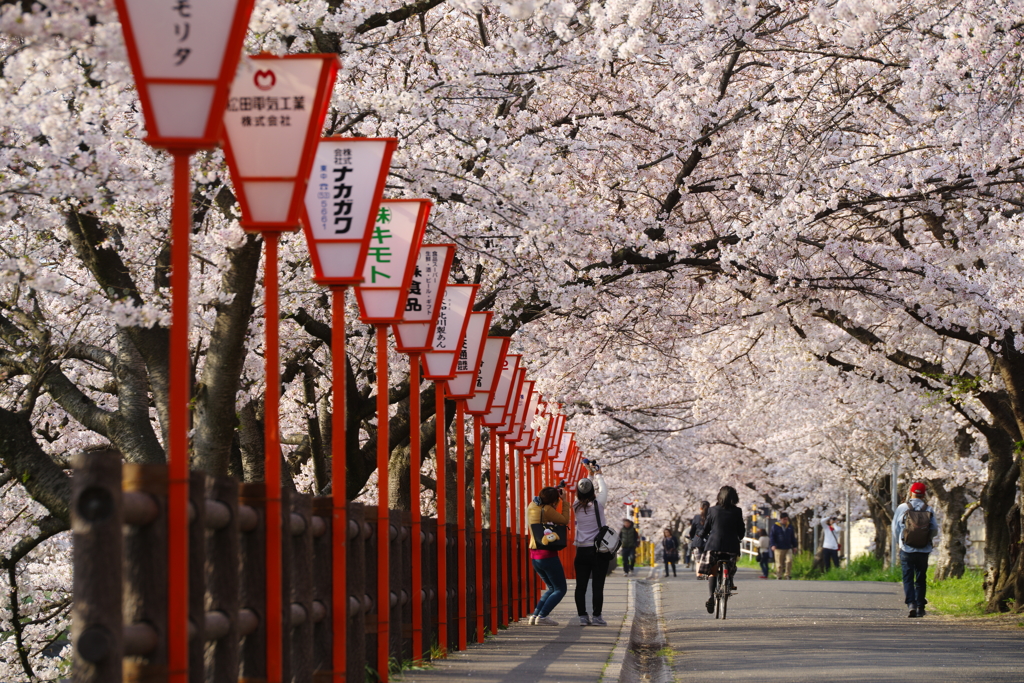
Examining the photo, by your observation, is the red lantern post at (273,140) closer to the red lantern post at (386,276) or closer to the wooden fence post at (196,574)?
the wooden fence post at (196,574)

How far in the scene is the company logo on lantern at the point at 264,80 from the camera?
20.4ft

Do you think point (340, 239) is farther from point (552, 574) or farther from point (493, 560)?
point (552, 574)

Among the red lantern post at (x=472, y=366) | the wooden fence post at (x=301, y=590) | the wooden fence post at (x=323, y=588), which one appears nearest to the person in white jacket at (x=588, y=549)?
the red lantern post at (x=472, y=366)

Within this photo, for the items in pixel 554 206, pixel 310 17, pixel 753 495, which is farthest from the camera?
pixel 753 495

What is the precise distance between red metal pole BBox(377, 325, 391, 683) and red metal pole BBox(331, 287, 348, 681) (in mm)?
1067

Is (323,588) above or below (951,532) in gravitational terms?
above

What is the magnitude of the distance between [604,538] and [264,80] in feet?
32.7

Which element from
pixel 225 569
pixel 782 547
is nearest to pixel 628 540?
pixel 782 547

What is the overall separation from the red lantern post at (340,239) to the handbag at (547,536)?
286 inches

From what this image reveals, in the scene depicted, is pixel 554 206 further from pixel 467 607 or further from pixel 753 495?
pixel 753 495

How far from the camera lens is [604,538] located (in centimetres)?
1526

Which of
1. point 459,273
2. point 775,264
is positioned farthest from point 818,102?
point 459,273

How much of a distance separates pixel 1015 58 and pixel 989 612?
8989mm

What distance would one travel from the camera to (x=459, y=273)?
18.2 meters
